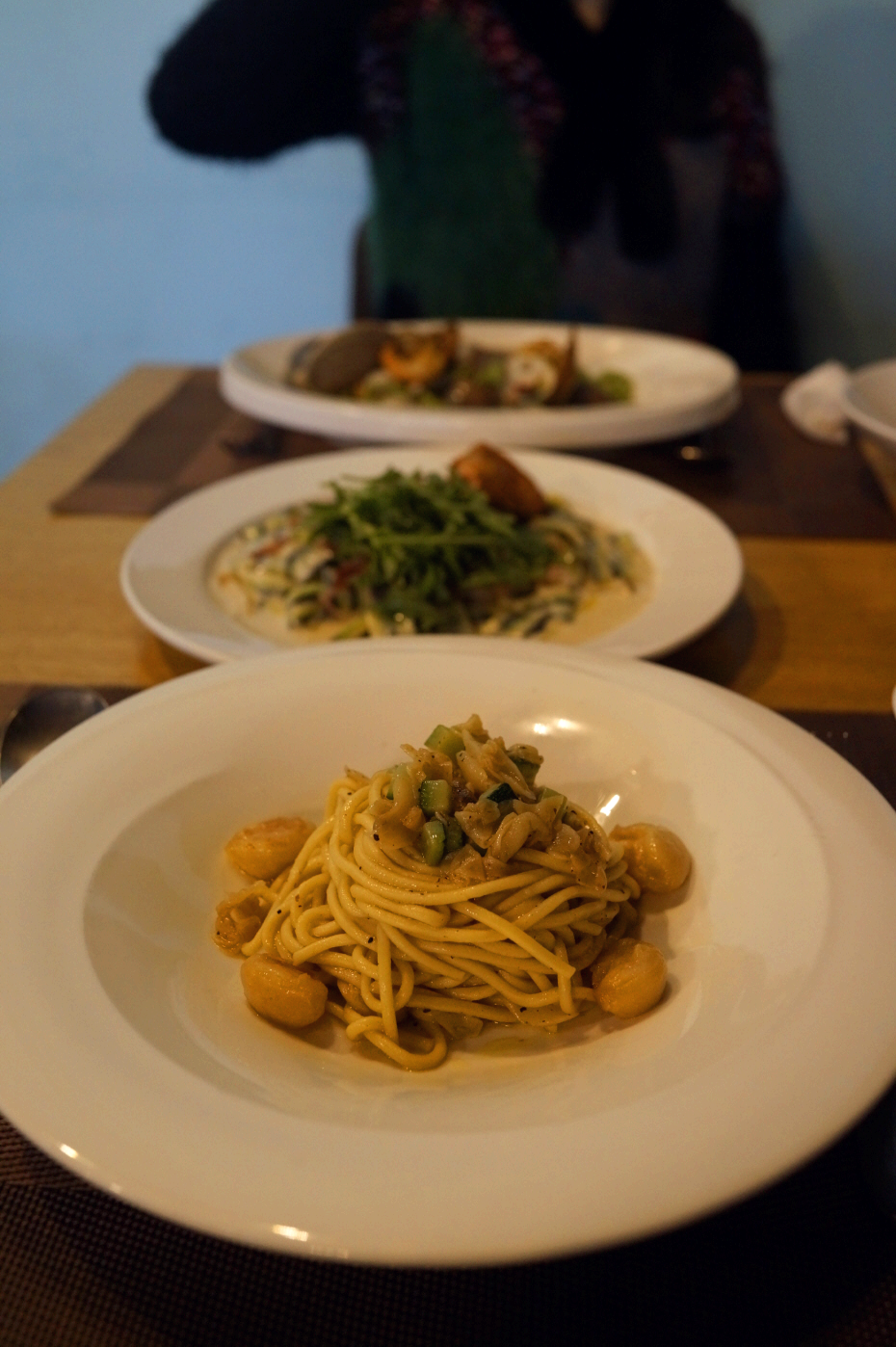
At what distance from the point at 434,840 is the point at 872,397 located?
234cm

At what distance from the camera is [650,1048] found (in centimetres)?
110

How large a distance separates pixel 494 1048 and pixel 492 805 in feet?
0.94

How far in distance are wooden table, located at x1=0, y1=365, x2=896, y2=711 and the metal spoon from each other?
205 millimetres

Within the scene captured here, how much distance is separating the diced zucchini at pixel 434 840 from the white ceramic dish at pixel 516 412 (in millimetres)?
1920

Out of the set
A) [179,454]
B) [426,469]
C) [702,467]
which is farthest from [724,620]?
[179,454]

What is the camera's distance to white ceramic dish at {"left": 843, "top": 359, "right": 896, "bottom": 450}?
2.70 m

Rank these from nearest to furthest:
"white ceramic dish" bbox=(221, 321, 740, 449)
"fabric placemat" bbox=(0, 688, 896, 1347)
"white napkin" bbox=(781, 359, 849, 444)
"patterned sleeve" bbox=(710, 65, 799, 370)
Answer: "fabric placemat" bbox=(0, 688, 896, 1347) < "white ceramic dish" bbox=(221, 321, 740, 449) < "white napkin" bbox=(781, 359, 849, 444) < "patterned sleeve" bbox=(710, 65, 799, 370)

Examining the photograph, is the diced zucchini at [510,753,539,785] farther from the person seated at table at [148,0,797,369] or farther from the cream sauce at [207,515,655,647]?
the person seated at table at [148,0,797,369]

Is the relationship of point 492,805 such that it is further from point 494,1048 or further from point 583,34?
point 583,34

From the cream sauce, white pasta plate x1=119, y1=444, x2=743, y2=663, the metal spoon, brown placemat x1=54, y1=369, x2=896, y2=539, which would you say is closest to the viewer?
the metal spoon

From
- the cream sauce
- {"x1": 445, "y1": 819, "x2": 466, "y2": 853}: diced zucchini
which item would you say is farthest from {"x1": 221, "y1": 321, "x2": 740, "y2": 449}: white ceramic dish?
Result: {"x1": 445, "y1": 819, "x2": 466, "y2": 853}: diced zucchini

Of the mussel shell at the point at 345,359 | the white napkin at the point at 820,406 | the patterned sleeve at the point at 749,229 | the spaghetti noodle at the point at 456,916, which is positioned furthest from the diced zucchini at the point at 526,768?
the patterned sleeve at the point at 749,229

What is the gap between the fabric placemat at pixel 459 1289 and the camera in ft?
3.31

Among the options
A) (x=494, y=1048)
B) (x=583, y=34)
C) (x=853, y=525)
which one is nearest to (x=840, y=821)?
(x=494, y=1048)
